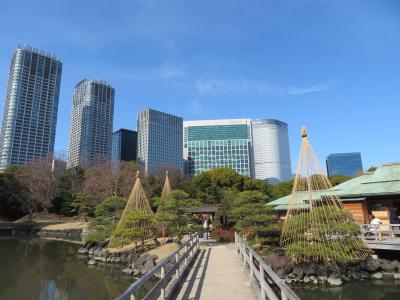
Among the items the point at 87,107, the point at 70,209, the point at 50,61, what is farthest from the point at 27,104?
the point at 70,209

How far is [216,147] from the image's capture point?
397 ft

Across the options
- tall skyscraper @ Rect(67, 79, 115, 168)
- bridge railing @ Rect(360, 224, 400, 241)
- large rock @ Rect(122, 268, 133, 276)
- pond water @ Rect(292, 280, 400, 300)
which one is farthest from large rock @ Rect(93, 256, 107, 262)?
tall skyscraper @ Rect(67, 79, 115, 168)

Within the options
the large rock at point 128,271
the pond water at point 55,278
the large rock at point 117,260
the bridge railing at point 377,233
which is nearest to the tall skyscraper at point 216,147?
the pond water at point 55,278

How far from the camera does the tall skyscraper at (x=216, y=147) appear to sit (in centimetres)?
11906

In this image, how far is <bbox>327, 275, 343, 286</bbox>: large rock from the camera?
13.1 m

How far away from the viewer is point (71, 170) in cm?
5244

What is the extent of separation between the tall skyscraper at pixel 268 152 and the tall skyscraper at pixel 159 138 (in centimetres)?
5787

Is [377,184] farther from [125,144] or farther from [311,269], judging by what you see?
[125,144]

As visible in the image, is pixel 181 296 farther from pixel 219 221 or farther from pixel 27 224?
pixel 27 224

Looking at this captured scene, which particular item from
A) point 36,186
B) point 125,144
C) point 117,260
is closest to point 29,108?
point 36,186

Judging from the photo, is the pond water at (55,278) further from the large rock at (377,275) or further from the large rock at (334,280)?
the large rock at (377,275)

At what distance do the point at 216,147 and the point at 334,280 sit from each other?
107969mm

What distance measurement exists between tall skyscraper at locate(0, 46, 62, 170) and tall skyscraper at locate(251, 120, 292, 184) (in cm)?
10441

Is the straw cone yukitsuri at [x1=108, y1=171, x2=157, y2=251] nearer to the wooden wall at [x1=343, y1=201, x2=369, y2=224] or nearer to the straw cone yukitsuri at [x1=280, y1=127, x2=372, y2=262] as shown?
the straw cone yukitsuri at [x1=280, y1=127, x2=372, y2=262]
